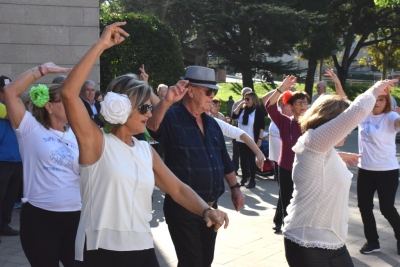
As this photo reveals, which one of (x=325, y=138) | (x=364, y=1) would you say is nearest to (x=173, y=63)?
(x=325, y=138)

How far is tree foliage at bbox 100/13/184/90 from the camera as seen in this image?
14.4 metres

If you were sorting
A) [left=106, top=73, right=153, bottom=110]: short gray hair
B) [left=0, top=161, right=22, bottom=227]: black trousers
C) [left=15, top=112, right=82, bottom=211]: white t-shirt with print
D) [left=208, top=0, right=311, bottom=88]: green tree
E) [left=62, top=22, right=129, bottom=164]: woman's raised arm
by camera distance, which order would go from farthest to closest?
[left=208, top=0, right=311, bottom=88]: green tree < [left=0, top=161, right=22, bottom=227]: black trousers < [left=15, top=112, right=82, bottom=211]: white t-shirt with print < [left=106, top=73, right=153, bottom=110]: short gray hair < [left=62, top=22, right=129, bottom=164]: woman's raised arm

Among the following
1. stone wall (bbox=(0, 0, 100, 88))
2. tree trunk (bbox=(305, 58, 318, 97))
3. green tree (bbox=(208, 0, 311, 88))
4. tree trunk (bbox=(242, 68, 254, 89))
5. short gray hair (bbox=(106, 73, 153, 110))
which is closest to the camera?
short gray hair (bbox=(106, 73, 153, 110))

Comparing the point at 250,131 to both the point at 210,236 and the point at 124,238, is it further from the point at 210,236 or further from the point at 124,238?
the point at 124,238

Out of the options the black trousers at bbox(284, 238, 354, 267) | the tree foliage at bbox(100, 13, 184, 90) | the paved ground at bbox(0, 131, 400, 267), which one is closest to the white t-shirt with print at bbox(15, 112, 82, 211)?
the black trousers at bbox(284, 238, 354, 267)

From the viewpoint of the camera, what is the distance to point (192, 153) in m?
4.84

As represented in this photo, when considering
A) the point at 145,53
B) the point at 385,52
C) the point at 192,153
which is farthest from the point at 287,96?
the point at 385,52

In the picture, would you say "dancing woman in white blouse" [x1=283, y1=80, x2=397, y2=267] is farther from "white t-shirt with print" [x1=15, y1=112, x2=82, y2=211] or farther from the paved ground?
the paved ground

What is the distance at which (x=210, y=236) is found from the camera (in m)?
4.87

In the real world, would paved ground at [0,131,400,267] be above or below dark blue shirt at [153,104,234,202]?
below

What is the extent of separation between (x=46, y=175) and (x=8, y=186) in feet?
13.0

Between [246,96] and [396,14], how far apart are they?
95.3 feet

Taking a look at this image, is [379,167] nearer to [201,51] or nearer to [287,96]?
[287,96]

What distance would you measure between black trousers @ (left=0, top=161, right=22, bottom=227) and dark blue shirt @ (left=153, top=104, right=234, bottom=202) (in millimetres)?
3669
